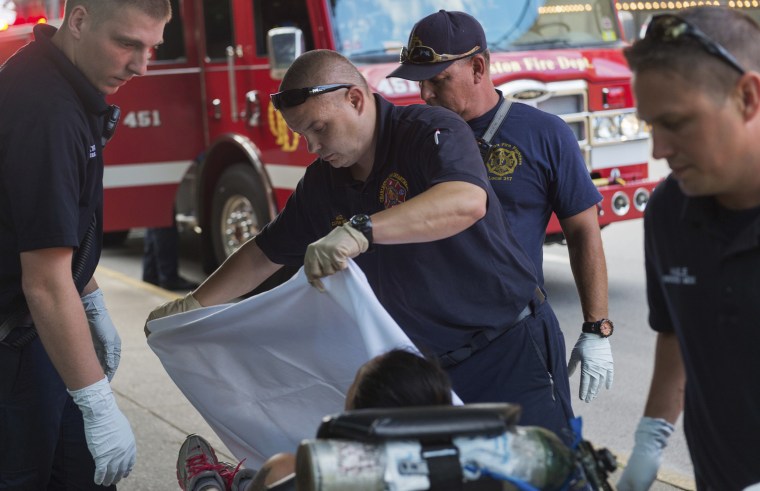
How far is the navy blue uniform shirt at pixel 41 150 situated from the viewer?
2949 mm

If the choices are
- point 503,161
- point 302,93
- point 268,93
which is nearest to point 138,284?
point 268,93

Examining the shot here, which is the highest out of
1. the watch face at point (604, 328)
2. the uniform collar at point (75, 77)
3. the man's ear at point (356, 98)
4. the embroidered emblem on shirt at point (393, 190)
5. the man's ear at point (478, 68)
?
the uniform collar at point (75, 77)

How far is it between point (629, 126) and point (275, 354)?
6.05 meters

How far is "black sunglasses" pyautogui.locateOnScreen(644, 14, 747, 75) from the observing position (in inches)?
80.5

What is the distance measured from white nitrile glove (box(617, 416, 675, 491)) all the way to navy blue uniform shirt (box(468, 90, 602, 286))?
4.80ft

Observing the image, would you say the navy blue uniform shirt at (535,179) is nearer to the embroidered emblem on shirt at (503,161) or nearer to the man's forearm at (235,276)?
the embroidered emblem on shirt at (503,161)

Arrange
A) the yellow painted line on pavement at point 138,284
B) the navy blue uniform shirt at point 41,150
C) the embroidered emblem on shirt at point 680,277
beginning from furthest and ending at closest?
the yellow painted line on pavement at point 138,284 < the navy blue uniform shirt at point 41,150 < the embroidered emblem on shirt at point 680,277

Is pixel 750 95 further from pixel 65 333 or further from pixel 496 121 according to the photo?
pixel 496 121

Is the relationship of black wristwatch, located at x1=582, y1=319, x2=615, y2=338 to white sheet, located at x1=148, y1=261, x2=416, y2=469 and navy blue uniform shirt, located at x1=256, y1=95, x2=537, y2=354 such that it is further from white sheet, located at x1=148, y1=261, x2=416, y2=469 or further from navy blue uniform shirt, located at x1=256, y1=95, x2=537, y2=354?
white sheet, located at x1=148, y1=261, x2=416, y2=469

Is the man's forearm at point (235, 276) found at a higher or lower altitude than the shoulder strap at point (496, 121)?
lower

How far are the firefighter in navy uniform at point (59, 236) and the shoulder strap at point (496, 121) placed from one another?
1.32 meters

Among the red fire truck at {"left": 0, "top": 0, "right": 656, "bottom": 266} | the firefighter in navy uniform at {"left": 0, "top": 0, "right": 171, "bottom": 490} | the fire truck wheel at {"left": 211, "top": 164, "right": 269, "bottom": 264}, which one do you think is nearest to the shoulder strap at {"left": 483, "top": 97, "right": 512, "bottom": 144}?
the firefighter in navy uniform at {"left": 0, "top": 0, "right": 171, "bottom": 490}

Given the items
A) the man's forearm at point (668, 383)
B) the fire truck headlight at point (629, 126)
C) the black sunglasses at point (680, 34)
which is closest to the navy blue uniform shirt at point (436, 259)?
the man's forearm at point (668, 383)

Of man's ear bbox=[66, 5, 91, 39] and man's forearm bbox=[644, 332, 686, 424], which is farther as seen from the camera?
man's ear bbox=[66, 5, 91, 39]
